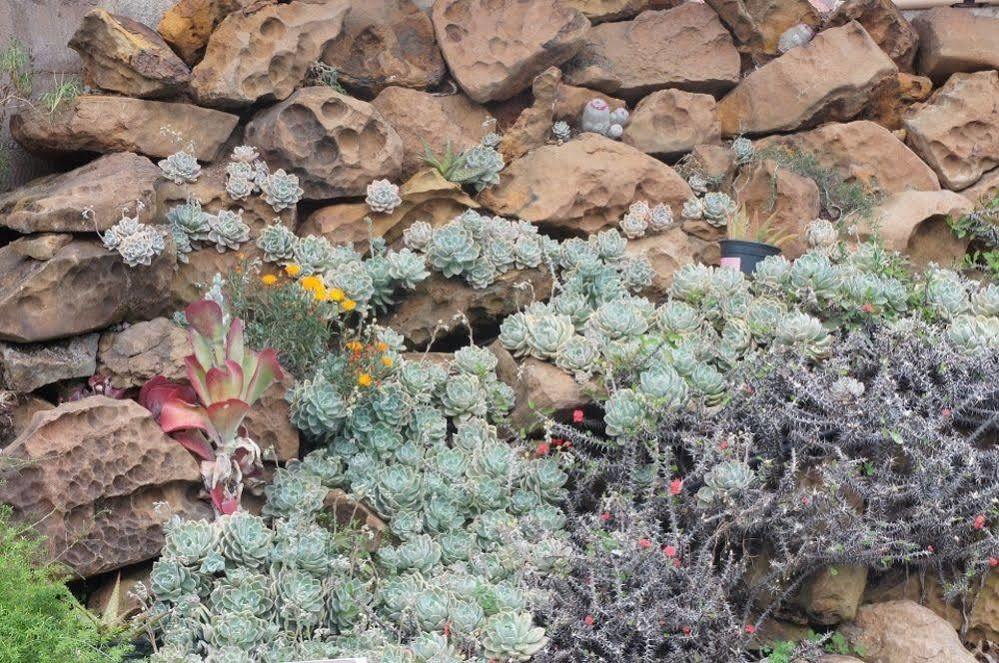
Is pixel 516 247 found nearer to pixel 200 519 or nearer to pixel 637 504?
pixel 637 504

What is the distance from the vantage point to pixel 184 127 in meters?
5.20

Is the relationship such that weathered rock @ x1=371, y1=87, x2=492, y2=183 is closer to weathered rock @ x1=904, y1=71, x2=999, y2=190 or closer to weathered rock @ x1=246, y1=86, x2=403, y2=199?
weathered rock @ x1=246, y1=86, x2=403, y2=199

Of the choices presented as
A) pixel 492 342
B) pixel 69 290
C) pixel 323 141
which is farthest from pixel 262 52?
pixel 492 342

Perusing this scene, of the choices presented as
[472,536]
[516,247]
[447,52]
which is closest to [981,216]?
[516,247]

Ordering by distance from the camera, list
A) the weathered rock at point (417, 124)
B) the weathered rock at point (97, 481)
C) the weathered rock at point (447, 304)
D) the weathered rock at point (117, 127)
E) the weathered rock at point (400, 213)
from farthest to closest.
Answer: the weathered rock at point (417, 124) < the weathered rock at point (400, 213) < the weathered rock at point (447, 304) < the weathered rock at point (117, 127) < the weathered rock at point (97, 481)

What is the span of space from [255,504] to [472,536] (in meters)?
0.87

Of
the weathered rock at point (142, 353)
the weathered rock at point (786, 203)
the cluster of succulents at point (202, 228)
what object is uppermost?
the cluster of succulents at point (202, 228)

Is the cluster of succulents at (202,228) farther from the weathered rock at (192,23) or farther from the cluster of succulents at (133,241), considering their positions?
the weathered rock at (192,23)

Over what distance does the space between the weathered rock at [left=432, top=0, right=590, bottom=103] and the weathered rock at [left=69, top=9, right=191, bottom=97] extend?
1448mm

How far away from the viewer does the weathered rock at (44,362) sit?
4238mm

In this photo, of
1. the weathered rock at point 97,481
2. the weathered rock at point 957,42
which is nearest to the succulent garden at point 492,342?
the weathered rock at point 97,481

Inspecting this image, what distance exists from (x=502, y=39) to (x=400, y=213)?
3.78 ft

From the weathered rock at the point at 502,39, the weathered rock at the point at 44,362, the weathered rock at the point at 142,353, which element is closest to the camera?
the weathered rock at the point at 44,362

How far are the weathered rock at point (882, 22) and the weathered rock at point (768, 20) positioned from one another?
156 millimetres
